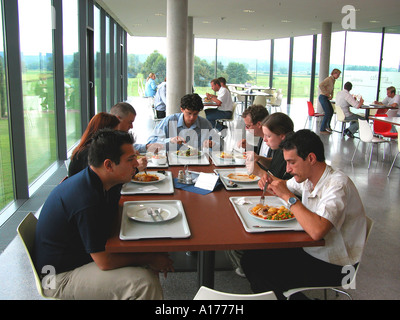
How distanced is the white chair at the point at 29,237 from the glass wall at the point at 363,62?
1360 cm

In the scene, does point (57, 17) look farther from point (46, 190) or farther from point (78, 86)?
point (46, 190)

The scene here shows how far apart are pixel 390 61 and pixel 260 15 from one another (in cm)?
497

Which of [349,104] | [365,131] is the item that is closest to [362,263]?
[365,131]

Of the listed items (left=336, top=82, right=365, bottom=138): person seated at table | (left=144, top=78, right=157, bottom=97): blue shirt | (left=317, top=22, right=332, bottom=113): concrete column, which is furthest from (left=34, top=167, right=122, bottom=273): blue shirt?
(left=144, top=78, right=157, bottom=97): blue shirt

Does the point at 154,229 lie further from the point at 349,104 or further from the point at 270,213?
the point at 349,104

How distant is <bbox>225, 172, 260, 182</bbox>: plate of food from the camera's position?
2.59m

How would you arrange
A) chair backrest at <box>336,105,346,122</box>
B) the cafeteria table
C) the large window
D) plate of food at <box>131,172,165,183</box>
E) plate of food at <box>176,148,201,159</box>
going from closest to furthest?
the cafeteria table → plate of food at <box>131,172,165,183</box> → plate of food at <box>176,148,201,159</box> → the large window → chair backrest at <box>336,105,346,122</box>

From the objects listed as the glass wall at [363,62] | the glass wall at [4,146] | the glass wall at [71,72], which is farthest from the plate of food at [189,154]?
the glass wall at [363,62]

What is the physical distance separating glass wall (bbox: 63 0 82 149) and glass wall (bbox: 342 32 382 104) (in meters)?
10.2

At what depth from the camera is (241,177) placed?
2.68 m

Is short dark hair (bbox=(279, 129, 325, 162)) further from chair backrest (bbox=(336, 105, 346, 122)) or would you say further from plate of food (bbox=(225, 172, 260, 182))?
chair backrest (bbox=(336, 105, 346, 122))

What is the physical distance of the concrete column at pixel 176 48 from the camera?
7.01 meters

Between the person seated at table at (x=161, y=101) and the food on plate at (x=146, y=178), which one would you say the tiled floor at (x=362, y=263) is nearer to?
the food on plate at (x=146, y=178)
